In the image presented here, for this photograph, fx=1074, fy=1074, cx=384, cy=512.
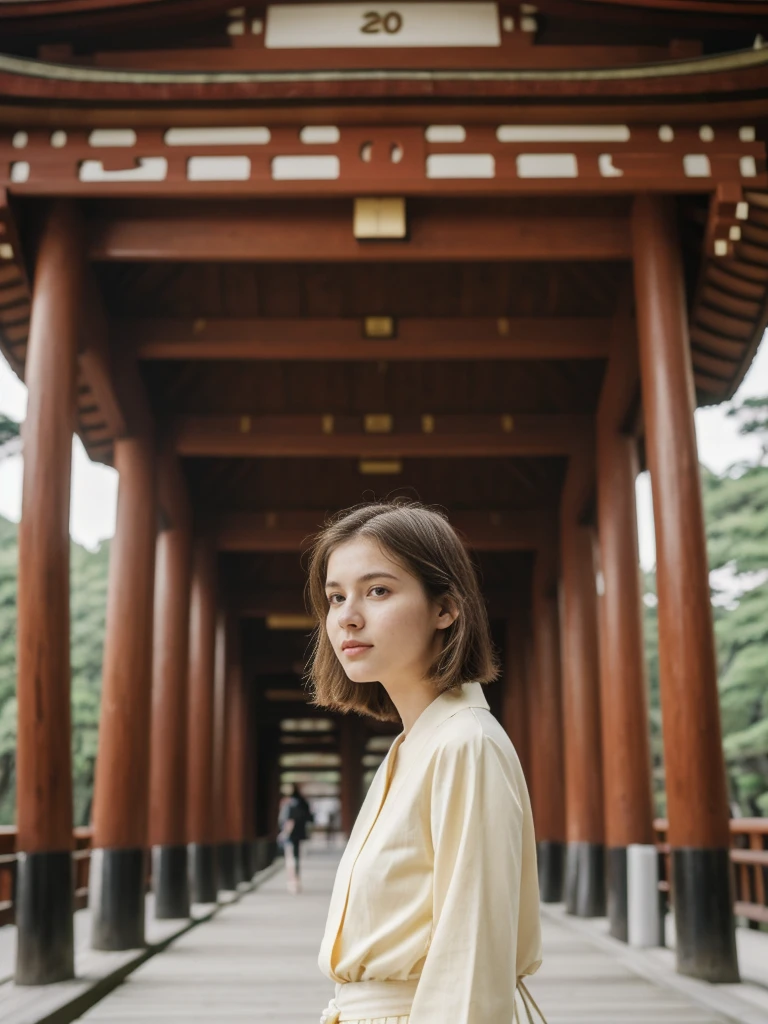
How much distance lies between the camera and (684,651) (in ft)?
22.0

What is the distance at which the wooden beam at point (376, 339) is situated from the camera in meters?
9.51

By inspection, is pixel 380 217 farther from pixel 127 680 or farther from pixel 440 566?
pixel 440 566

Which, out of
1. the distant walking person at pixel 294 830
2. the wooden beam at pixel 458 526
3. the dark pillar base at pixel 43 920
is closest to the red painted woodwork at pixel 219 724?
the distant walking person at pixel 294 830

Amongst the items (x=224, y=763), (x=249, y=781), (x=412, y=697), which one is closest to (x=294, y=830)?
(x=224, y=763)

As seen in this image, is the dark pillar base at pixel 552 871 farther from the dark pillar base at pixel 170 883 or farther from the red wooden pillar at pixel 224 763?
the dark pillar base at pixel 170 883

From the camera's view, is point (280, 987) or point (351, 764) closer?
point (280, 987)

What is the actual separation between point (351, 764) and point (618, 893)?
17904 millimetres

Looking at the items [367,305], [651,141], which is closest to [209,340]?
[367,305]

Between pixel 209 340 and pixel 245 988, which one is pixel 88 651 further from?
pixel 245 988

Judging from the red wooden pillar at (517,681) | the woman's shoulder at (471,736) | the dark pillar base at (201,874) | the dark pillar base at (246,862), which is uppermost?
the red wooden pillar at (517,681)

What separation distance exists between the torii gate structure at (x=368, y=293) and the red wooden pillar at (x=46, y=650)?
0.02m

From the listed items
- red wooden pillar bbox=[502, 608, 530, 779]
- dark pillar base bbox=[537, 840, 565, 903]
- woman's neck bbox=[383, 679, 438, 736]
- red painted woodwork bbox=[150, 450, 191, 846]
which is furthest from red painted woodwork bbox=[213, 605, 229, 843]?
woman's neck bbox=[383, 679, 438, 736]

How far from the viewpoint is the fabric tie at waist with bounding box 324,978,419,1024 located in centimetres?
152

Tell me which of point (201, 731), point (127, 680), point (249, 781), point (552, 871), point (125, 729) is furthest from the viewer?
point (249, 781)
